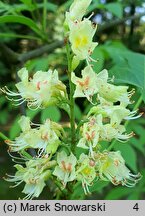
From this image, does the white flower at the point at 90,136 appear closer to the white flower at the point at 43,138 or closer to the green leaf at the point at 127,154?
the white flower at the point at 43,138

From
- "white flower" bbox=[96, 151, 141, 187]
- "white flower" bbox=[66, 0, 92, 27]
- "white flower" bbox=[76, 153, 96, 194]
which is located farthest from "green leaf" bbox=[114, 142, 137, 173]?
"white flower" bbox=[66, 0, 92, 27]

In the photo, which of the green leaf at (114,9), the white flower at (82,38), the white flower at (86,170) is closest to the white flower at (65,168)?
the white flower at (86,170)

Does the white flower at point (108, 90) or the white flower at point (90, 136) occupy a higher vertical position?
the white flower at point (108, 90)

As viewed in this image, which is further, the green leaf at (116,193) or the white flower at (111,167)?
the green leaf at (116,193)

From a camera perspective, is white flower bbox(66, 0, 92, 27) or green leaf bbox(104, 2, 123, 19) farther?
green leaf bbox(104, 2, 123, 19)

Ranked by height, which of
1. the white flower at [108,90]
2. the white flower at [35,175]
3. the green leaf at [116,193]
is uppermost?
the white flower at [108,90]

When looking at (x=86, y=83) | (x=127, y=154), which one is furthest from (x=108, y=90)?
(x=127, y=154)

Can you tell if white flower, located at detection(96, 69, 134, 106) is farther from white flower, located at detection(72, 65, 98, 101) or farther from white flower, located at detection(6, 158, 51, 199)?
white flower, located at detection(6, 158, 51, 199)

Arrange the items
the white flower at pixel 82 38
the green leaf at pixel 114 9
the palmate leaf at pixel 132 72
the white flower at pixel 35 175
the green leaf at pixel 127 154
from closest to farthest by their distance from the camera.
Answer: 1. the white flower at pixel 82 38
2. the white flower at pixel 35 175
3. the palmate leaf at pixel 132 72
4. the green leaf at pixel 127 154
5. the green leaf at pixel 114 9

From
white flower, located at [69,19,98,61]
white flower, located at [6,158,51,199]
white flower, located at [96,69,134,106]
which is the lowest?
white flower, located at [6,158,51,199]

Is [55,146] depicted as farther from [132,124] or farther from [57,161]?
[132,124]

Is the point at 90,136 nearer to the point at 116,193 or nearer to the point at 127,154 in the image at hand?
the point at 127,154
